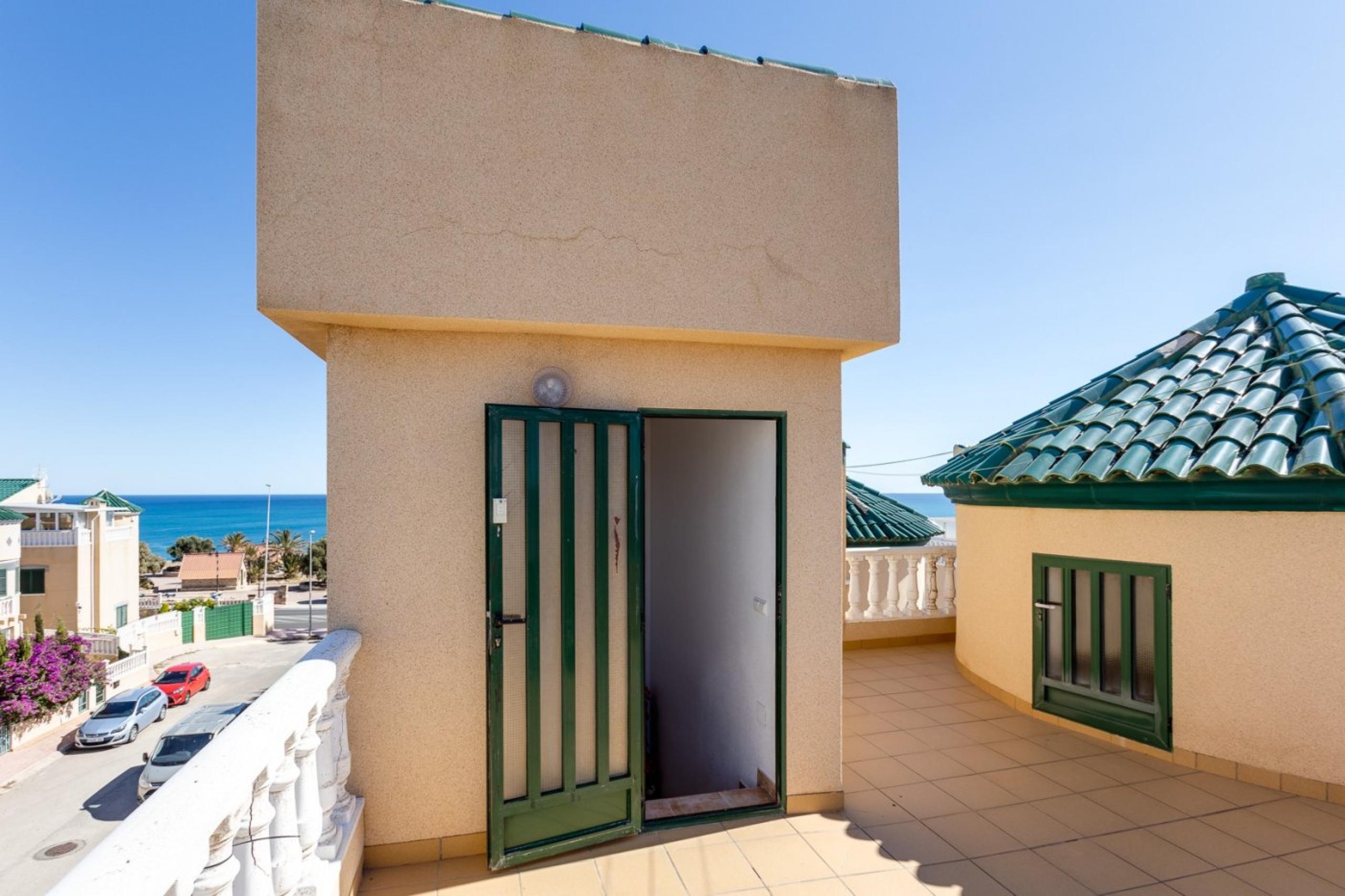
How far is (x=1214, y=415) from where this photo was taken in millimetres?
4715

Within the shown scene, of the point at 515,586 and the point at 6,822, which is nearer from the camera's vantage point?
the point at 515,586

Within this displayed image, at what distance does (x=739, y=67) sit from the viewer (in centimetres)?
359

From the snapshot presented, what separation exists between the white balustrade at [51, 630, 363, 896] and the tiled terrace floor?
0.85m

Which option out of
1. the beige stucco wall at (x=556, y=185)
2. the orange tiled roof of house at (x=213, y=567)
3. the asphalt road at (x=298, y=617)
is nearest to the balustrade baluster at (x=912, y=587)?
the beige stucco wall at (x=556, y=185)

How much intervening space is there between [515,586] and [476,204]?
203cm

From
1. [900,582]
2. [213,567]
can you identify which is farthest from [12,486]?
[900,582]

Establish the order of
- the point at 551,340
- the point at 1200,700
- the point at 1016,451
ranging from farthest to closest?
the point at 1016,451
the point at 1200,700
the point at 551,340

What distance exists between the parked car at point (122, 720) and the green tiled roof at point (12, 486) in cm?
1478

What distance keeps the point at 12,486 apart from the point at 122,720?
58.3 feet

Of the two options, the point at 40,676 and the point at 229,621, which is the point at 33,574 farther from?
the point at 40,676

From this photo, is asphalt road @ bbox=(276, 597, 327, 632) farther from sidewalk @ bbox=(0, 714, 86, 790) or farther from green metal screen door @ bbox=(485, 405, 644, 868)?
green metal screen door @ bbox=(485, 405, 644, 868)

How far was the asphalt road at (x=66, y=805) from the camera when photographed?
11.1 meters

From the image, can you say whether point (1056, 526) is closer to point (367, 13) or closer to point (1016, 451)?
point (1016, 451)

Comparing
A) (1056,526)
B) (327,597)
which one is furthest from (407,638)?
(1056,526)
